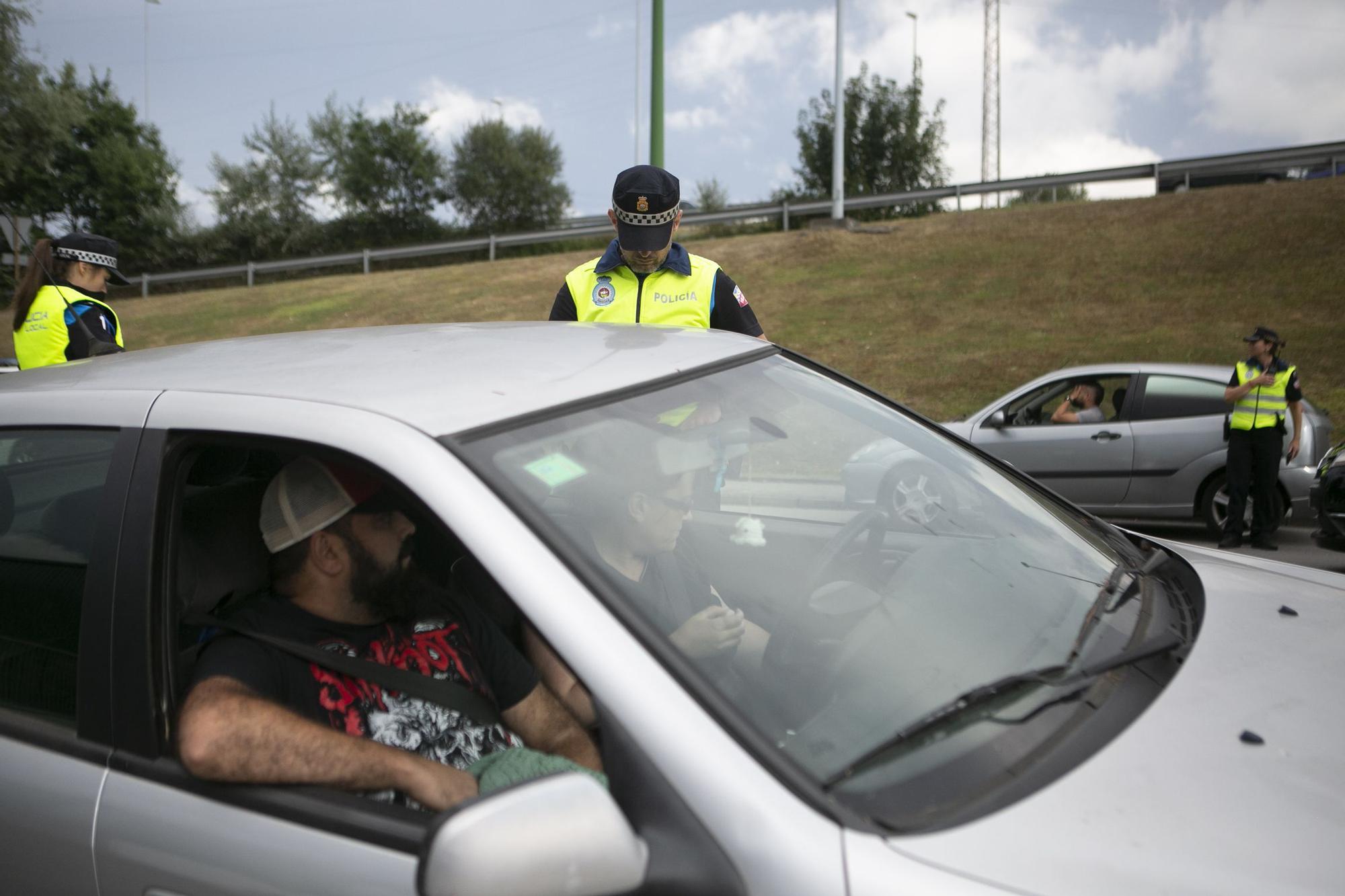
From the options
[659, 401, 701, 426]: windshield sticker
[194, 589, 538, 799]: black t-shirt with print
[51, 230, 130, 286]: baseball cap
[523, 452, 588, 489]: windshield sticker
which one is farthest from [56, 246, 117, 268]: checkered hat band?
[523, 452, 588, 489]: windshield sticker

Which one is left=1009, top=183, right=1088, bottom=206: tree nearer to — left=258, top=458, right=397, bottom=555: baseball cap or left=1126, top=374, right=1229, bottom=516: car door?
left=1126, top=374, right=1229, bottom=516: car door

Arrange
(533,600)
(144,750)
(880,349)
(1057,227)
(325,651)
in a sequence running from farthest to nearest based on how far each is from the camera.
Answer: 1. (1057,227)
2. (880,349)
3. (325,651)
4. (144,750)
5. (533,600)

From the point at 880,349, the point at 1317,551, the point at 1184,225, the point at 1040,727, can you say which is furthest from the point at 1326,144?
the point at 1040,727

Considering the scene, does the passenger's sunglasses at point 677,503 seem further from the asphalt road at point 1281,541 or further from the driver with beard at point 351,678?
the asphalt road at point 1281,541

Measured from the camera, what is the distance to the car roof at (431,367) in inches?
66.8

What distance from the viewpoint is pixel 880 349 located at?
15734 mm

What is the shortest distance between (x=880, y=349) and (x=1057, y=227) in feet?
24.3

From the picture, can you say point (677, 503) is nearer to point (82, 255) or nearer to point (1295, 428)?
point (82, 255)

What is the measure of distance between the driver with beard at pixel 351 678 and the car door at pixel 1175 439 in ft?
24.0

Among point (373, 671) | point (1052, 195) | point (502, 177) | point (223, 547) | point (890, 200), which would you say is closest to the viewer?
point (373, 671)

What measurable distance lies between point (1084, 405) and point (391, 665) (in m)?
7.67

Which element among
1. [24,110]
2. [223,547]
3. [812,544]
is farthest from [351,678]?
[24,110]

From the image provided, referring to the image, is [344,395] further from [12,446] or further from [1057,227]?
[1057,227]

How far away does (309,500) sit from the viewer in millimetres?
1908
